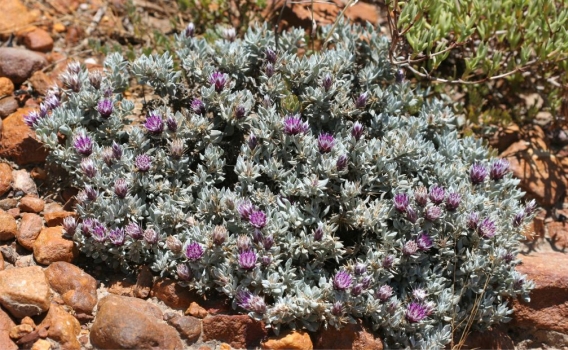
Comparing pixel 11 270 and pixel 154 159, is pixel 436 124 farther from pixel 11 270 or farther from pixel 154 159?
pixel 11 270

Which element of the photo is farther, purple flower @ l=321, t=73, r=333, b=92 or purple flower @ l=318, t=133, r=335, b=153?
purple flower @ l=321, t=73, r=333, b=92

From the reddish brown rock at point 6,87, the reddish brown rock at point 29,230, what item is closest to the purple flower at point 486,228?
the reddish brown rock at point 29,230

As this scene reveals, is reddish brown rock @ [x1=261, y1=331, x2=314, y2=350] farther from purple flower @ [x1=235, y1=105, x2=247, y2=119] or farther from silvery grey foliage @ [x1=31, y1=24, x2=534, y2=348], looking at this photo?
purple flower @ [x1=235, y1=105, x2=247, y2=119]

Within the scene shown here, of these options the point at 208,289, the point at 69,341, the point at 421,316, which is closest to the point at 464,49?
the point at 421,316

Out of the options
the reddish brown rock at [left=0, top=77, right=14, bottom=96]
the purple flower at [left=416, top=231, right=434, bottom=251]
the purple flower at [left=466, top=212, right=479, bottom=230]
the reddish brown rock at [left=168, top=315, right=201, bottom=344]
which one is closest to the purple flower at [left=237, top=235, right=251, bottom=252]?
the reddish brown rock at [left=168, top=315, right=201, bottom=344]

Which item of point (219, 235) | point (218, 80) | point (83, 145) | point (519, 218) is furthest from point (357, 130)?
point (83, 145)

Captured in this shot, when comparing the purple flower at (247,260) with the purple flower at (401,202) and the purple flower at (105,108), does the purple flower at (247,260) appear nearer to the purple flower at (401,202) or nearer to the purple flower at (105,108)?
the purple flower at (401,202)
